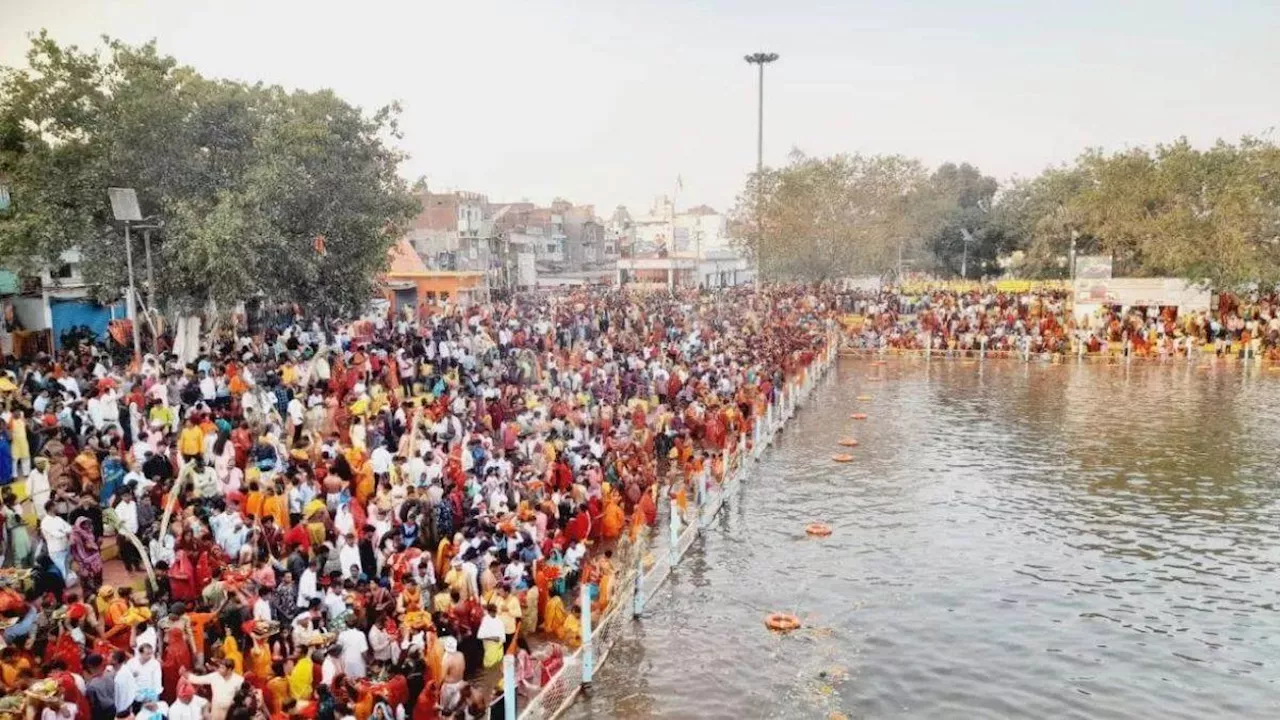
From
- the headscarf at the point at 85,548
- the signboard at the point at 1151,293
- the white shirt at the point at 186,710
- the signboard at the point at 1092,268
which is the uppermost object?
the signboard at the point at 1092,268

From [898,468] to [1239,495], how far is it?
6599mm

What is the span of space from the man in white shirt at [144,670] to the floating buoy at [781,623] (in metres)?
7.54

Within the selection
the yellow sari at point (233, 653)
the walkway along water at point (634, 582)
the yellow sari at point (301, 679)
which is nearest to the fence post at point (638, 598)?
the walkway along water at point (634, 582)

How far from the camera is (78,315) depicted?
1052 inches

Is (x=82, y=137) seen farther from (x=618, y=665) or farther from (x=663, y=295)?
(x=663, y=295)

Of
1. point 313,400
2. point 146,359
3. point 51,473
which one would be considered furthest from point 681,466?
point 51,473

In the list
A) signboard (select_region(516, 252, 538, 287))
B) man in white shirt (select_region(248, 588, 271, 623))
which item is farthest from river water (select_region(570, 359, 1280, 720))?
signboard (select_region(516, 252, 538, 287))

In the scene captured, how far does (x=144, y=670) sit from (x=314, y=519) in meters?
3.89

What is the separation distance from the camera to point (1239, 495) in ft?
63.6

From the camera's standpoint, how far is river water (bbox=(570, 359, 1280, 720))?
38.0 ft

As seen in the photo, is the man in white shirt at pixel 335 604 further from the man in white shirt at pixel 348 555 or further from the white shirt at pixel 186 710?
the white shirt at pixel 186 710

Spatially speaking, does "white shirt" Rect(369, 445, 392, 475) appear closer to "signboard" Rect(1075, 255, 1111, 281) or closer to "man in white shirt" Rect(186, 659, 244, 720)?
"man in white shirt" Rect(186, 659, 244, 720)

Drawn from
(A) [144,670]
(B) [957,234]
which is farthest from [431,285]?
(B) [957,234]

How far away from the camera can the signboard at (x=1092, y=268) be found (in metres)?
42.0
